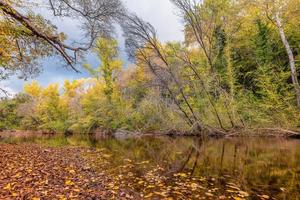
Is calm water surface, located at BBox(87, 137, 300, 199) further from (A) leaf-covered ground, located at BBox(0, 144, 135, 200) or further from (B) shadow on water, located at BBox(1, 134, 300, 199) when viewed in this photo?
(A) leaf-covered ground, located at BBox(0, 144, 135, 200)

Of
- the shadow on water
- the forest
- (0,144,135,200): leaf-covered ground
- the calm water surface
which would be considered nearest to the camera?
(0,144,135,200): leaf-covered ground

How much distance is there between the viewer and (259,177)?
Result: 621 centimetres

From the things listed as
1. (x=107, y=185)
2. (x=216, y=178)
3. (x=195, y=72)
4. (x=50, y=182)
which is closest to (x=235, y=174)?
(x=216, y=178)

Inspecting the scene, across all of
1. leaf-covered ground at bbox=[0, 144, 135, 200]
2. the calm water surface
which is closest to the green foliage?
leaf-covered ground at bbox=[0, 144, 135, 200]

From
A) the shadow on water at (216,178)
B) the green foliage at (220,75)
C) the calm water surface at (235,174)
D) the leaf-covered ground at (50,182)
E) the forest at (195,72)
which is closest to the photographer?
the leaf-covered ground at (50,182)

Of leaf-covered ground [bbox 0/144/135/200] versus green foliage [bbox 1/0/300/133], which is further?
green foliage [bbox 1/0/300/133]

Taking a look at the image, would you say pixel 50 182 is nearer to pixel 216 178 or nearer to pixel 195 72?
pixel 216 178

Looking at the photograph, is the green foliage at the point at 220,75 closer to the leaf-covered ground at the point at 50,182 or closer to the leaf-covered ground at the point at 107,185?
the leaf-covered ground at the point at 50,182

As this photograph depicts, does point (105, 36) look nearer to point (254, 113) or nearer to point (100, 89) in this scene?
point (254, 113)

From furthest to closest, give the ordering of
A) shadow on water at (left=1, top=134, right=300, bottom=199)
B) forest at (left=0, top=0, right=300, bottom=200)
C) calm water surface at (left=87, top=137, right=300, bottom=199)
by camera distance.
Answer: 1. forest at (left=0, top=0, right=300, bottom=200)
2. calm water surface at (left=87, top=137, right=300, bottom=199)
3. shadow on water at (left=1, top=134, right=300, bottom=199)

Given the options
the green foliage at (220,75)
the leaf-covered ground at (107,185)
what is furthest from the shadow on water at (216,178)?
the green foliage at (220,75)

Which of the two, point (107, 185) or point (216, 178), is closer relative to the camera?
point (107, 185)

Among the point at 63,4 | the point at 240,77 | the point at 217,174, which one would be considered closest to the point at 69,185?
the point at 217,174

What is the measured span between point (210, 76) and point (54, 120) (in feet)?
122
